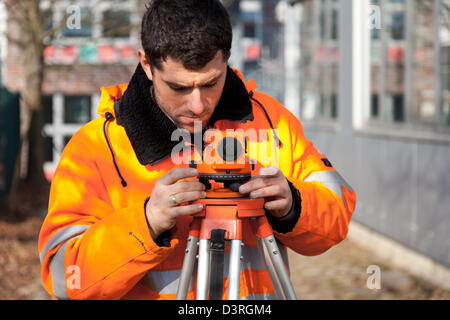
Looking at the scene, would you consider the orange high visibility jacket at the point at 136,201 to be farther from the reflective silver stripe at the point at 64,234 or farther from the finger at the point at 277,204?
the finger at the point at 277,204

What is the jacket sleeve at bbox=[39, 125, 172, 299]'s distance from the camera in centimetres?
206

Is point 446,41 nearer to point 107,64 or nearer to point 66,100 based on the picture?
point 107,64

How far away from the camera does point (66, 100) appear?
19.5 m

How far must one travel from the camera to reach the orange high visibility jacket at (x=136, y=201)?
2.09 m

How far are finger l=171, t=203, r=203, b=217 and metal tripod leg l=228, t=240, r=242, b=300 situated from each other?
6.7 inches

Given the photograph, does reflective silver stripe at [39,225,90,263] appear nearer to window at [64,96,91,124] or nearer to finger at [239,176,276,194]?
finger at [239,176,276,194]

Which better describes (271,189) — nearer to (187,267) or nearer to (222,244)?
(222,244)

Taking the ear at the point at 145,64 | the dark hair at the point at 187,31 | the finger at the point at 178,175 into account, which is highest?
the dark hair at the point at 187,31

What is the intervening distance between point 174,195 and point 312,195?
53cm

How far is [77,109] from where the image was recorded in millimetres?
19484
